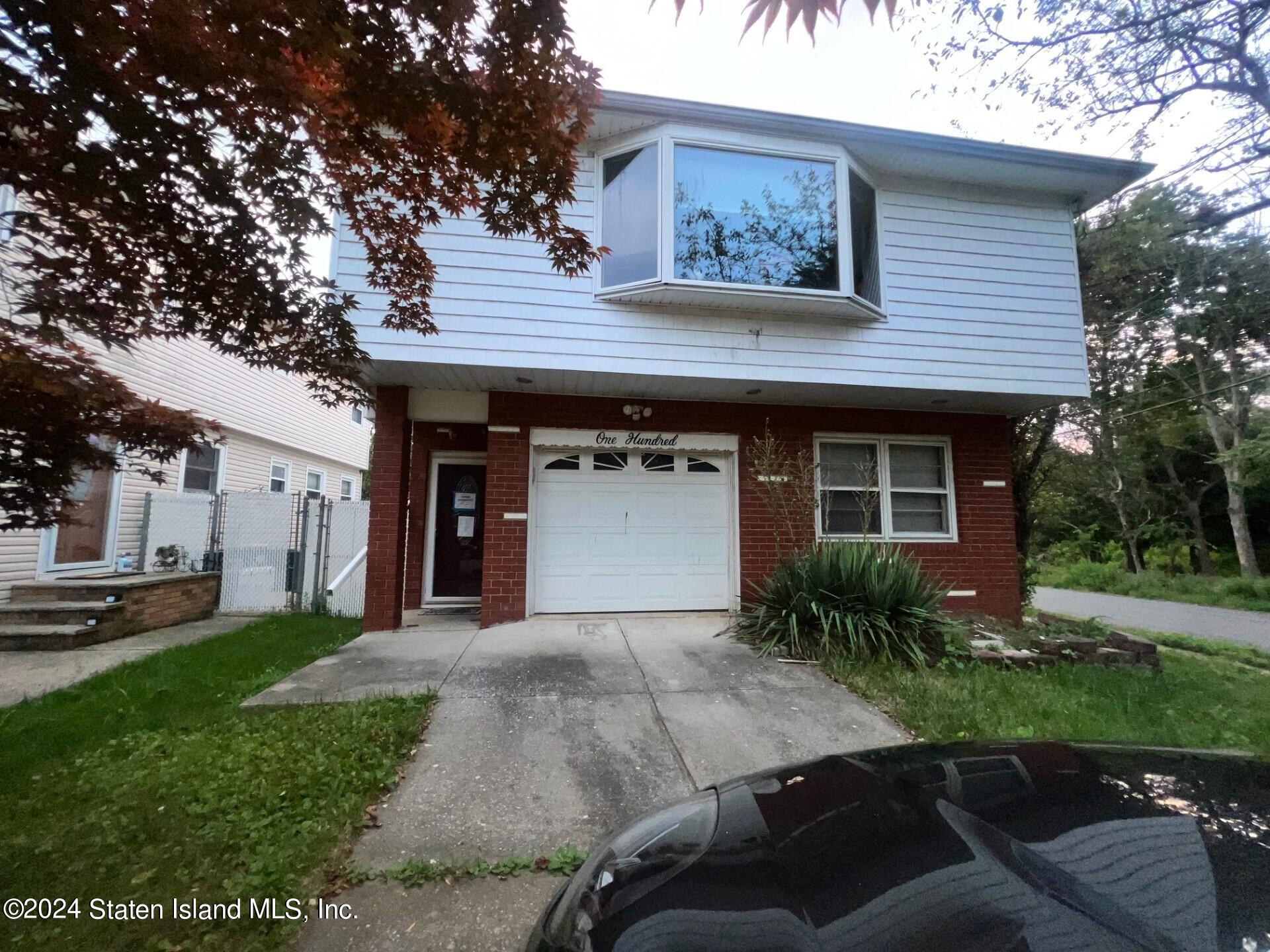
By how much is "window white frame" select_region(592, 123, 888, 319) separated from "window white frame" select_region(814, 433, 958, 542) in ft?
5.78

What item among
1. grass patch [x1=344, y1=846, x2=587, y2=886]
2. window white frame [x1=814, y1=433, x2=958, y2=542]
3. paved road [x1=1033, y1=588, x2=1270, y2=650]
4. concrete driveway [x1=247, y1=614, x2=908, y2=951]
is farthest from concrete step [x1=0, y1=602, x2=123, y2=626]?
paved road [x1=1033, y1=588, x2=1270, y2=650]

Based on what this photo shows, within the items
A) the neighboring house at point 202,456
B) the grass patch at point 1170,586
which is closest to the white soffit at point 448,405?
the neighboring house at point 202,456

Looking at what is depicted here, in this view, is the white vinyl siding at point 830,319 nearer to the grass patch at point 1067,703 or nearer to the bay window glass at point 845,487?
the bay window glass at point 845,487

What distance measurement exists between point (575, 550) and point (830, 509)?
11.5 ft

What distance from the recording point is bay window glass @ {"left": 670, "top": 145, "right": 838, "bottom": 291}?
6398mm

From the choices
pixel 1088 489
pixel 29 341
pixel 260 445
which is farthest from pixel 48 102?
pixel 1088 489

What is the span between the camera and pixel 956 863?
1.17 meters

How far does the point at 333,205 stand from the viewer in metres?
3.21

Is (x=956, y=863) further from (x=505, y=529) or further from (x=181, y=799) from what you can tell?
(x=505, y=529)

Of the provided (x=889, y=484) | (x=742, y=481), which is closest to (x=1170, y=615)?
(x=889, y=484)

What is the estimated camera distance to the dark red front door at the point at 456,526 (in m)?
7.83

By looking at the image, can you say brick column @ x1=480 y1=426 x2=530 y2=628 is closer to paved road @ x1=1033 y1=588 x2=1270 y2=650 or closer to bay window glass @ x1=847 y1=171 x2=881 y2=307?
bay window glass @ x1=847 y1=171 x2=881 y2=307

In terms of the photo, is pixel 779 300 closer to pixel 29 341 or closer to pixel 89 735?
pixel 29 341

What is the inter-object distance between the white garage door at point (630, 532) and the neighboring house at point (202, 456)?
10.7 feet
